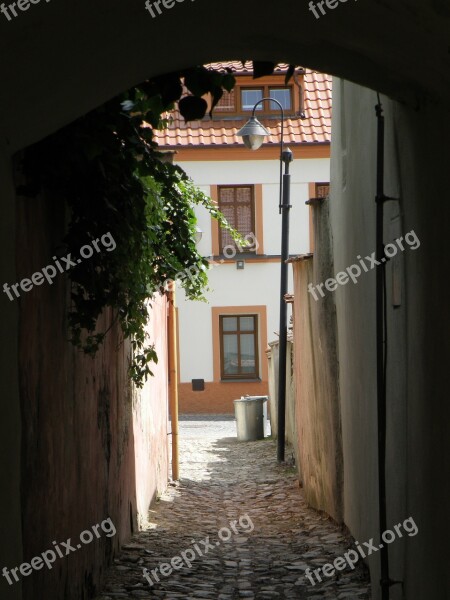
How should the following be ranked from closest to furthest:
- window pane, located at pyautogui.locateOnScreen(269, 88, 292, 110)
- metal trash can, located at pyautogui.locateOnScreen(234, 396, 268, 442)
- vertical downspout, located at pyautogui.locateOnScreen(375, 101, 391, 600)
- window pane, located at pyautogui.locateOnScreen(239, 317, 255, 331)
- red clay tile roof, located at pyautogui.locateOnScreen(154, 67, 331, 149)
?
vertical downspout, located at pyautogui.locateOnScreen(375, 101, 391, 600), metal trash can, located at pyautogui.locateOnScreen(234, 396, 268, 442), red clay tile roof, located at pyautogui.locateOnScreen(154, 67, 331, 149), window pane, located at pyautogui.locateOnScreen(269, 88, 292, 110), window pane, located at pyautogui.locateOnScreen(239, 317, 255, 331)

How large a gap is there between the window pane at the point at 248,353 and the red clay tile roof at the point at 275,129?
527 centimetres

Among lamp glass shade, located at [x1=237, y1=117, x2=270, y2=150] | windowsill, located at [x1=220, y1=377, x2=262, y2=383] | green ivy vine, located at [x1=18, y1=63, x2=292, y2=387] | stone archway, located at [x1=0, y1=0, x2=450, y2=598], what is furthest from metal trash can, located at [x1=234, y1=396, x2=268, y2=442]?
stone archway, located at [x1=0, y1=0, x2=450, y2=598]

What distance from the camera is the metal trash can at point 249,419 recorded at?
19.7 m

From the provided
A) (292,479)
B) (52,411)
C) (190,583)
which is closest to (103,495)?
(190,583)

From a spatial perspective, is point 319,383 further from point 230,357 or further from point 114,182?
point 230,357

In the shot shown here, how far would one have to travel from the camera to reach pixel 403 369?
504 centimetres

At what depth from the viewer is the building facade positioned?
27922 mm

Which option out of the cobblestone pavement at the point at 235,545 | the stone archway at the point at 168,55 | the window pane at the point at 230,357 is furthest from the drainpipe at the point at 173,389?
the window pane at the point at 230,357

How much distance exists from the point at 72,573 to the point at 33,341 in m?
1.54

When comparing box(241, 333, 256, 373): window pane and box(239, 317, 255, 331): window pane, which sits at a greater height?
box(239, 317, 255, 331): window pane

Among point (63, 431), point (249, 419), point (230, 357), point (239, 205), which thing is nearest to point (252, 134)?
point (249, 419)

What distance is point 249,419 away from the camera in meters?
19.9

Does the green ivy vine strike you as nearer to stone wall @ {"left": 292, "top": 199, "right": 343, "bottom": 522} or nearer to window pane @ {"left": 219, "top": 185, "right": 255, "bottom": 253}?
stone wall @ {"left": 292, "top": 199, "right": 343, "bottom": 522}

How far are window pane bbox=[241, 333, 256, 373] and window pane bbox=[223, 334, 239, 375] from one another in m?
0.17
